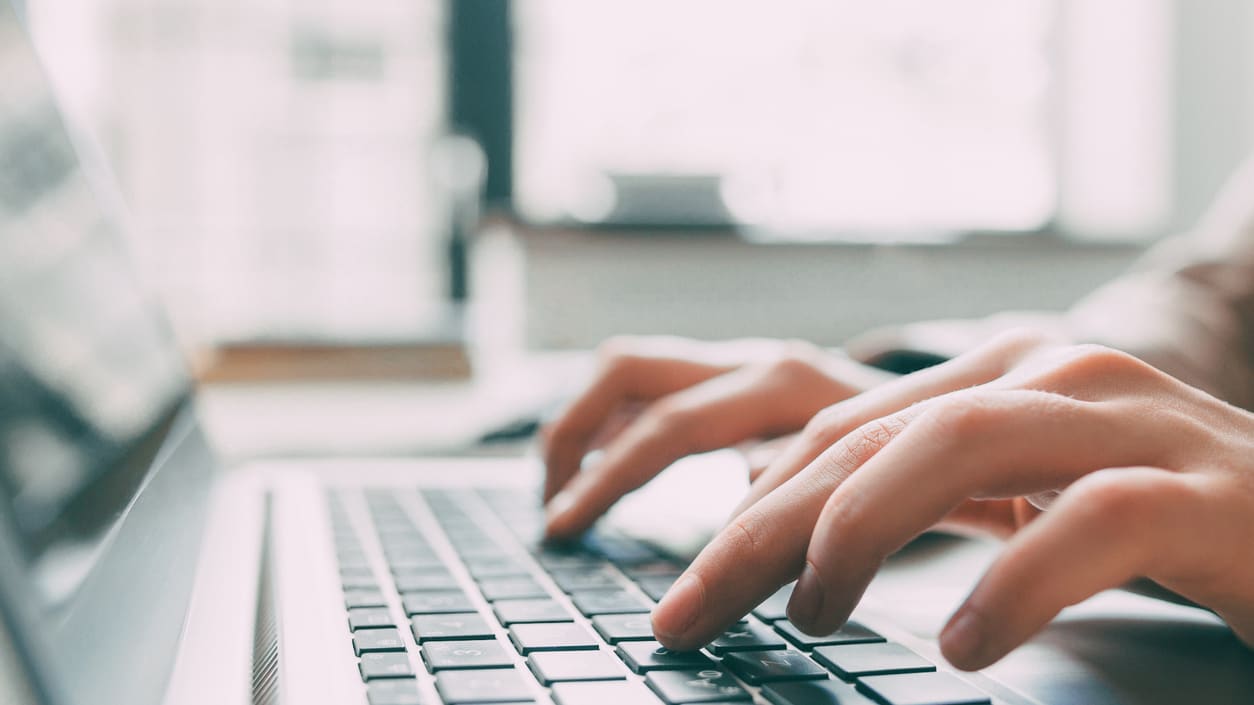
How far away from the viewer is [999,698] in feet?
0.91

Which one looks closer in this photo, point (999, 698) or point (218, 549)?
point (999, 698)

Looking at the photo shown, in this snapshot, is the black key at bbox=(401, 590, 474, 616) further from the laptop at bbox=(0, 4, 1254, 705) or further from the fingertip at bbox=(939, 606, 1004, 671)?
the fingertip at bbox=(939, 606, 1004, 671)

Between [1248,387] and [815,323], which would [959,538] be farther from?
[815,323]

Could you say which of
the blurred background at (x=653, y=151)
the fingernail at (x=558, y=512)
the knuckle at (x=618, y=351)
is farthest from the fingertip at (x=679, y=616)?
the blurred background at (x=653, y=151)

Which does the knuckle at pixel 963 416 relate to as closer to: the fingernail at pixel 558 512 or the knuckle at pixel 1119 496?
the knuckle at pixel 1119 496

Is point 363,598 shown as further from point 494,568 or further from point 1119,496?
point 1119,496

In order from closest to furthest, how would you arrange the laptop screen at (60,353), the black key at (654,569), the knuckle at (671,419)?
the laptop screen at (60,353) < the black key at (654,569) < the knuckle at (671,419)

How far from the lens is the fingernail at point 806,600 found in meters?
0.30

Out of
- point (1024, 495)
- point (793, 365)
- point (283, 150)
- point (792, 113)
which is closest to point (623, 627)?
point (1024, 495)

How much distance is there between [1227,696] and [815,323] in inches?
70.2

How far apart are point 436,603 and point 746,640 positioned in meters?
0.11

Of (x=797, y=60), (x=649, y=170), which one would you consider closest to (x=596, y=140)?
(x=649, y=170)

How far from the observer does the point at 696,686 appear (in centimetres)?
27

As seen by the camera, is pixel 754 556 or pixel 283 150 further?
pixel 283 150
